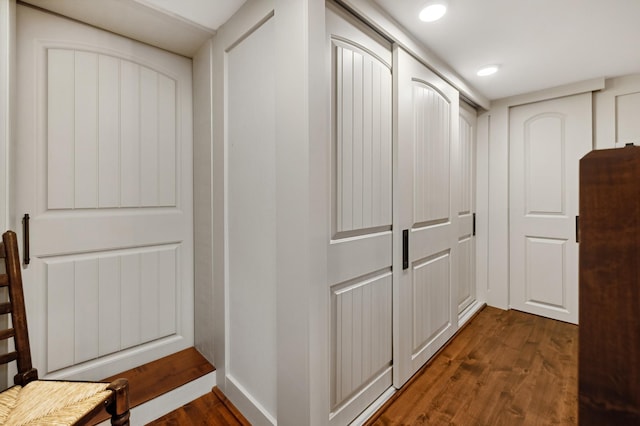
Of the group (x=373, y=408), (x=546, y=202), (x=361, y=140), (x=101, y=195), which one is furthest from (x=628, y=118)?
(x=101, y=195)

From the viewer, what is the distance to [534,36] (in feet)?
5.91

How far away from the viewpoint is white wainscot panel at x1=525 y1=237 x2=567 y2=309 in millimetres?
2684

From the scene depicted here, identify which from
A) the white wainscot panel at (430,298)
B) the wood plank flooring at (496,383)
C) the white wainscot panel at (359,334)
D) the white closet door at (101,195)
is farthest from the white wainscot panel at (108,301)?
the white wainscot panel at (430,298)

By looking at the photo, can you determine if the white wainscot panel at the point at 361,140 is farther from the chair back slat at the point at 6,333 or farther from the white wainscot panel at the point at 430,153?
the chair back slat at the point at 6,333

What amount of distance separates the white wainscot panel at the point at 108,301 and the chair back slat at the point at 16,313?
0.37 meters

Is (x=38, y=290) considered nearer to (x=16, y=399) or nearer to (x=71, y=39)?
(x=16, y=399)

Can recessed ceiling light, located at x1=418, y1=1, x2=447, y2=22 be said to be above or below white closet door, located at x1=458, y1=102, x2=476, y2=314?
above

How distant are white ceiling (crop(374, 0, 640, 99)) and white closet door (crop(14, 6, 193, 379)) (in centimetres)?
158

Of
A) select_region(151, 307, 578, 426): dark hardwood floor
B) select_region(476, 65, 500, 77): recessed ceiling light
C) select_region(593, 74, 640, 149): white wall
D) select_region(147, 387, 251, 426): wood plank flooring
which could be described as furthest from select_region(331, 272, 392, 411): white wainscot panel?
select_region(593, 74, 640, 149): white wall

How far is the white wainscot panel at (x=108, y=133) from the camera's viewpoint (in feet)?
4.98

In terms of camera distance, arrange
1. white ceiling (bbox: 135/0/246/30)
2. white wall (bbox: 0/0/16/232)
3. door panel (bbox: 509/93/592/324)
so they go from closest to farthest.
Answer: white wall (bbox: 0/0/16/232) → white ceiling (bbox: 135/0/246/30) → door panel (bbox: 509/93/592/324)

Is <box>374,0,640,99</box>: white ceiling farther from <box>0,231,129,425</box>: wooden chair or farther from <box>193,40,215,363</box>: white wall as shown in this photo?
<box>0,231,129,425</box>: wooden chair

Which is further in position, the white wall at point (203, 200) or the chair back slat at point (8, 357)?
the white wall at point (203, 200)

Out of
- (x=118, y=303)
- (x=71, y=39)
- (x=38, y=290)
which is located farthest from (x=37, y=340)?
(x=71, y=39)
